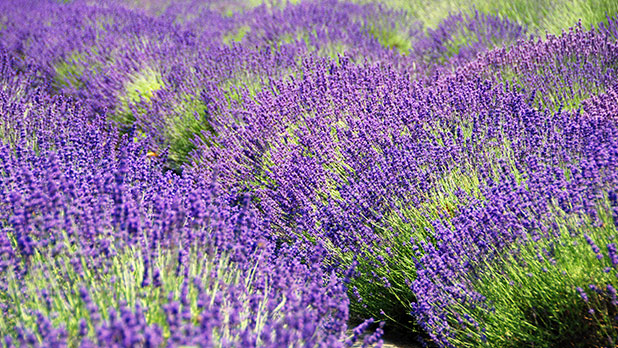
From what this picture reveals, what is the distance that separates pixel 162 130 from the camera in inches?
165

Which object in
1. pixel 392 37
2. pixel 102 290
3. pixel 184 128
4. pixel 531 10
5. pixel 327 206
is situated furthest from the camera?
pixel 392 37

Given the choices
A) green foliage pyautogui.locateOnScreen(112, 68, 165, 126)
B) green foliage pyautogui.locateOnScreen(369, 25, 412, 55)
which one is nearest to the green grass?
green foliage pyautogui.locateOnScreen(369, 25, 412, 55)

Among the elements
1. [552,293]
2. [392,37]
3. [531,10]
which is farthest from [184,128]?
[531,10]

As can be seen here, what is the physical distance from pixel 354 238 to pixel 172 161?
227 cm

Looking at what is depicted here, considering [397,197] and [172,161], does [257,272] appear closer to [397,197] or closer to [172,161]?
[397,197]

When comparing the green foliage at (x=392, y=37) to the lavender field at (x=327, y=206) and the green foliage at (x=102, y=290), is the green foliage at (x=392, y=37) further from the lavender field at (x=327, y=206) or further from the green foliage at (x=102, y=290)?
the green foliage at (x=102, y=290)

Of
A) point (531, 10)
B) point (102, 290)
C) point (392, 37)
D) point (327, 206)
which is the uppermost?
point (531, 10)

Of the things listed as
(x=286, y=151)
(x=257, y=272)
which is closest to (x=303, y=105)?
(x=286, y=151)

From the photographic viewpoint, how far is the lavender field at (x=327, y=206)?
161 centimetres

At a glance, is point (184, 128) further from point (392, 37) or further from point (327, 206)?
point (392, 37)

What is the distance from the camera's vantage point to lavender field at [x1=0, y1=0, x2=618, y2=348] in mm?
1607

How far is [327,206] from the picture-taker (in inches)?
99.9

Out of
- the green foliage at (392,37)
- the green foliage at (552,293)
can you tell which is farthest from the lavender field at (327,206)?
the green foliage at (392,37)

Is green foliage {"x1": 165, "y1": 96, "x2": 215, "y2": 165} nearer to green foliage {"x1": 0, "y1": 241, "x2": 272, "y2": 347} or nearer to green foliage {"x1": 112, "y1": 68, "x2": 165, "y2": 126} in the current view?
green foliage {"x1": 112, "y1": 68, "x2": 165, "y2": 126}
